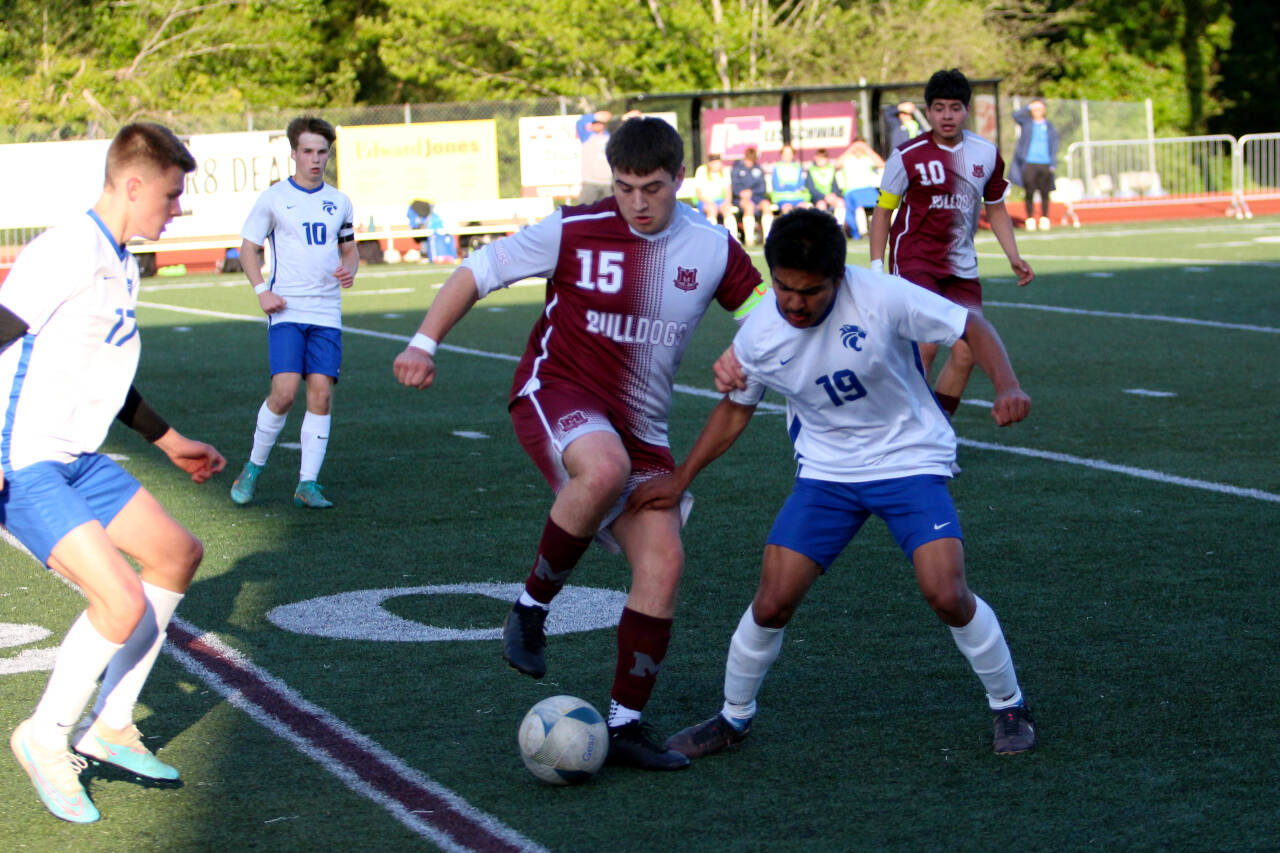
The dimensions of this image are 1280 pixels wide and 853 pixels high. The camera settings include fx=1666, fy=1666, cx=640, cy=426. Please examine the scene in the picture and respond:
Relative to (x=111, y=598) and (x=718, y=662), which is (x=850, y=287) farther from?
(x=111, y=598)

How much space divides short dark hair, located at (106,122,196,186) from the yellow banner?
1064 inches

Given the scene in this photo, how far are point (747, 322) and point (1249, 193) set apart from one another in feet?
111

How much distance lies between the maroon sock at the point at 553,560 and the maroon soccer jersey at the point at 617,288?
0.40 meters

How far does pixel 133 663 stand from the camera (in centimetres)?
462

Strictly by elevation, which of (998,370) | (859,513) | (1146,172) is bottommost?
(859,513)

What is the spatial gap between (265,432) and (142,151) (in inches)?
186

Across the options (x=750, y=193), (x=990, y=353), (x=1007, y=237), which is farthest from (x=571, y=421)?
(x=750, y=193)

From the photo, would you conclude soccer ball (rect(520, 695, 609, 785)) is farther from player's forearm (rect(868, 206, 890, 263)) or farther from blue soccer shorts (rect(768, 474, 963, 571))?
player's forearm (rect(868, 206, 890, 263))

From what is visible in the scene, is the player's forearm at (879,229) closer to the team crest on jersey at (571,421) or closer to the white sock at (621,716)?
the team crest on jersey at (571,421)

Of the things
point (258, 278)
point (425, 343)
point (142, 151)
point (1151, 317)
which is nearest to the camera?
point (142, 151)

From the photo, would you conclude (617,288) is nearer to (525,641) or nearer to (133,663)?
(525,641)

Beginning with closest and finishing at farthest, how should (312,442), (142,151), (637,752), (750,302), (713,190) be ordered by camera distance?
(142,151), (637,752), (750,302), (312,442), (713,190)

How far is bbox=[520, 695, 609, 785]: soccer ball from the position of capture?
14.6 feet

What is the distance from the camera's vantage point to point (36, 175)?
29453 mm
